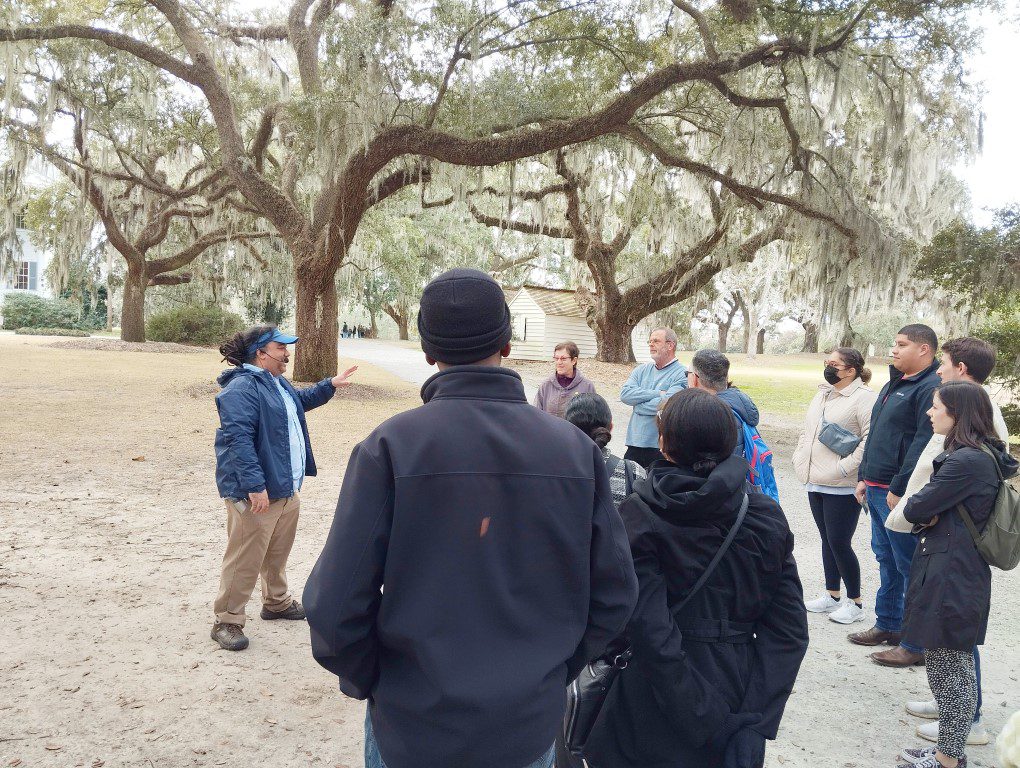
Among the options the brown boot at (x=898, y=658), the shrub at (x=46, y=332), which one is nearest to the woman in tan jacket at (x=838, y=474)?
the brown boot at (x=898, y=658)

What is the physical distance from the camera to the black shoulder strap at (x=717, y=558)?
213 centimetres

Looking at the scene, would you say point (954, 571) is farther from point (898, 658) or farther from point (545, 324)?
point (545, 324)

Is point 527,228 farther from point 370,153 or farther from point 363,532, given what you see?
point 363,532

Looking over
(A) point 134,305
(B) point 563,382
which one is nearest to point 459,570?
(B) point 563,382

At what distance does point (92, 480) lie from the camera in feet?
25.0

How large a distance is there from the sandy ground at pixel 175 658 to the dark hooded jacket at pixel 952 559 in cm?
64

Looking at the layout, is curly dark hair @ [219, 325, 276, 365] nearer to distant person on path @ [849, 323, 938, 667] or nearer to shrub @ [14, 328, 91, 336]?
distant person on path @ [849, 323, 938, 667]

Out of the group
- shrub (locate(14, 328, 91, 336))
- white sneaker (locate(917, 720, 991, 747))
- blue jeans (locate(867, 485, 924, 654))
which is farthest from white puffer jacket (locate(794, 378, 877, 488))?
shrub (locate(14, 328, 91, 336))

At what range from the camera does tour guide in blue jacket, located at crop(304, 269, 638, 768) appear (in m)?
1.62

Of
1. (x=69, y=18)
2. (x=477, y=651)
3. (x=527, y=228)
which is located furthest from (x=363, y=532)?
(x=527, y=228)

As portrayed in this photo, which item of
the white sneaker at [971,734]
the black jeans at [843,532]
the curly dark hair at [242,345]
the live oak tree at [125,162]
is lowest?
the white sneaker at [971,734]

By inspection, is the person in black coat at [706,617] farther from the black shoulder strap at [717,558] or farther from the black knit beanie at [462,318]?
the black knit beanie at [462,318]

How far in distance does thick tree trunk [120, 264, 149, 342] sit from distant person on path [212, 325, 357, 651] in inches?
939

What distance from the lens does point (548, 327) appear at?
109 ft
